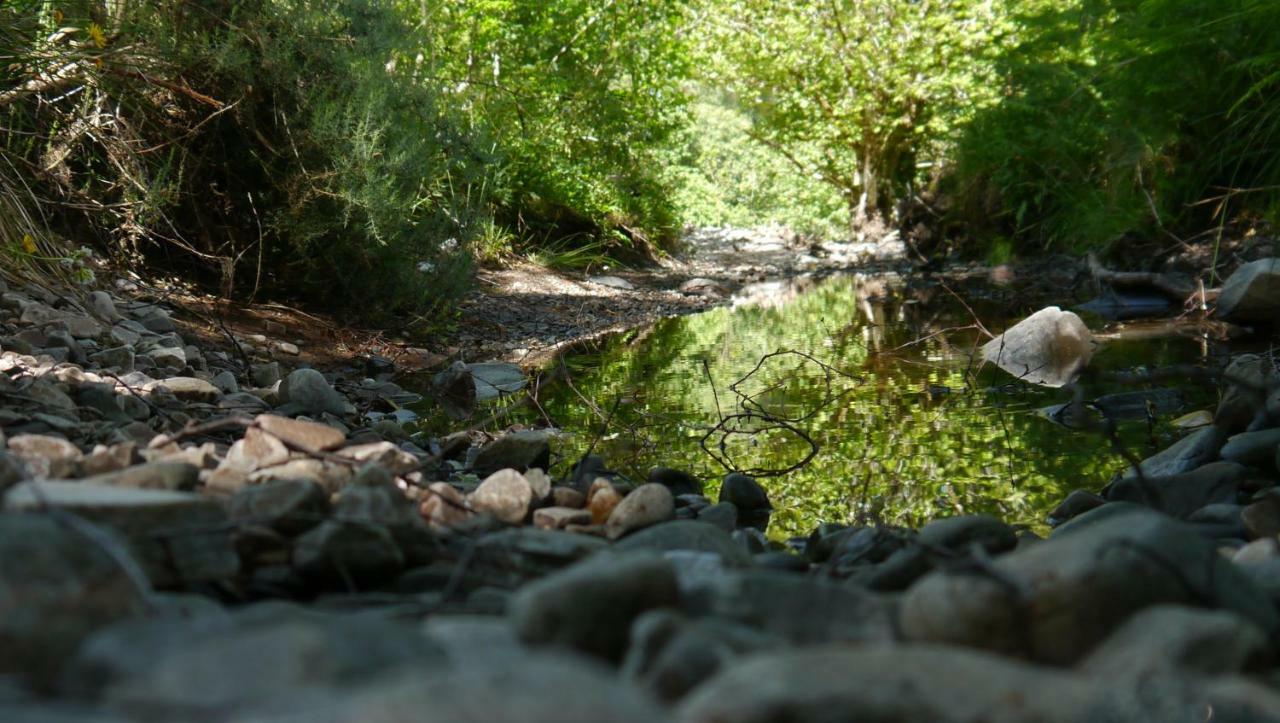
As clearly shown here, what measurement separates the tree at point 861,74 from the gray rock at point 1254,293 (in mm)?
9498

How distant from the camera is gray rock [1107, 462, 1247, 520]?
288cm

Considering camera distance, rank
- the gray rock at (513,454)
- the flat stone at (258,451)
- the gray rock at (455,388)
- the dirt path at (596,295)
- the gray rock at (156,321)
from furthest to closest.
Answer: the dirt path at (596,295), the gray rock at (455,388), the gray rock at (156,321), the gray rock at (513,454), the flat stone at (258,451)

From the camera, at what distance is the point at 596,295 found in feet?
32.1

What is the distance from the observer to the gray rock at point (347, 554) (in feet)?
5.28

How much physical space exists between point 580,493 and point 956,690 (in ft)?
5.40

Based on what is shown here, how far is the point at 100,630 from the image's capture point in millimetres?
1156

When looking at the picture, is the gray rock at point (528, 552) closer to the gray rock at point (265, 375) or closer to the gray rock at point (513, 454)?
the gray rock at point (513, 454)

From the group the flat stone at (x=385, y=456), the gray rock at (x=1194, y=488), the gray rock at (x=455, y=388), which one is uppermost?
the flat stone at (x=385, y=456)

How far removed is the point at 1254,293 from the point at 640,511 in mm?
4689


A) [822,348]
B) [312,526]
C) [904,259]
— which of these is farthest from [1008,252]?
[312,526]

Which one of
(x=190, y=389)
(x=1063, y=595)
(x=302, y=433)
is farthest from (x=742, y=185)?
(x=1063, y=595)

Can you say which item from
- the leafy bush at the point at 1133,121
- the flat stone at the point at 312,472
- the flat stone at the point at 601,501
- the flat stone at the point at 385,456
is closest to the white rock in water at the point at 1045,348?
the leafy bush at the point at 1133,121

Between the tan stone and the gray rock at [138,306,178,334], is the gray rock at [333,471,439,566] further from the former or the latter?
the gray rock at [138,306,178,334]

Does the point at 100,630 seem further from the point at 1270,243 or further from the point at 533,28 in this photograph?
the point at 533,28
